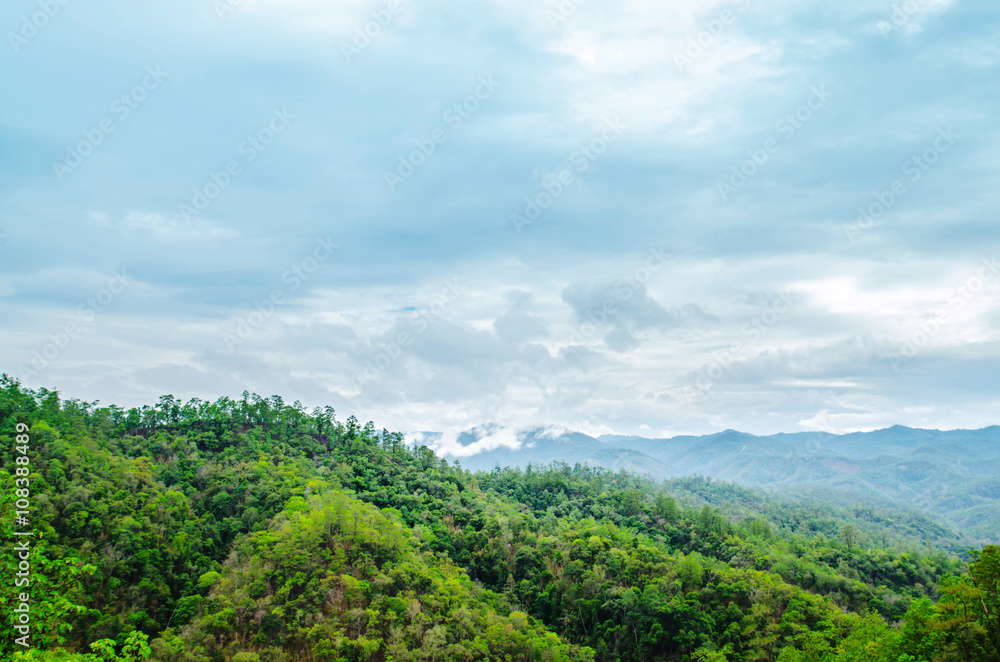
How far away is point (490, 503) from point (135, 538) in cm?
4473

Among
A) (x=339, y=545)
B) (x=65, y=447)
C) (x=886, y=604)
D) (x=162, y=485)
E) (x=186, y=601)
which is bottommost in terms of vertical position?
(x=886, y=604)

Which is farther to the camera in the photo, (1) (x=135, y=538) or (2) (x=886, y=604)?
(2) (x=886, y=604)

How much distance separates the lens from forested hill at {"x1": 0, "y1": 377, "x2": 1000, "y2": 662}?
36844 mm

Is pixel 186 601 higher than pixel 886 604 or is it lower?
higher

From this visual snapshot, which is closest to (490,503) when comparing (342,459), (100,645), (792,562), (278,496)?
(342,459)

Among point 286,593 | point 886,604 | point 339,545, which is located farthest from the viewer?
point 886,604

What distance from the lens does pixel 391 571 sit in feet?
138

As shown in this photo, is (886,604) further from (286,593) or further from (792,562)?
(286,593)

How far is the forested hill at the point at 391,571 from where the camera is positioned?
36844mm

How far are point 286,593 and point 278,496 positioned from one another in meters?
18.2

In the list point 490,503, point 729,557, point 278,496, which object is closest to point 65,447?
point 278,496

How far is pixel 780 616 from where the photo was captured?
4628 cm

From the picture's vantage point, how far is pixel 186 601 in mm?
42438

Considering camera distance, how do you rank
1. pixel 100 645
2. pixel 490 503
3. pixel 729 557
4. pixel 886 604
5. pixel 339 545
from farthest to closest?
pixel 490 503, pixel 729 557, pixel 886 604, pixel 339 545, pixel 100 645
